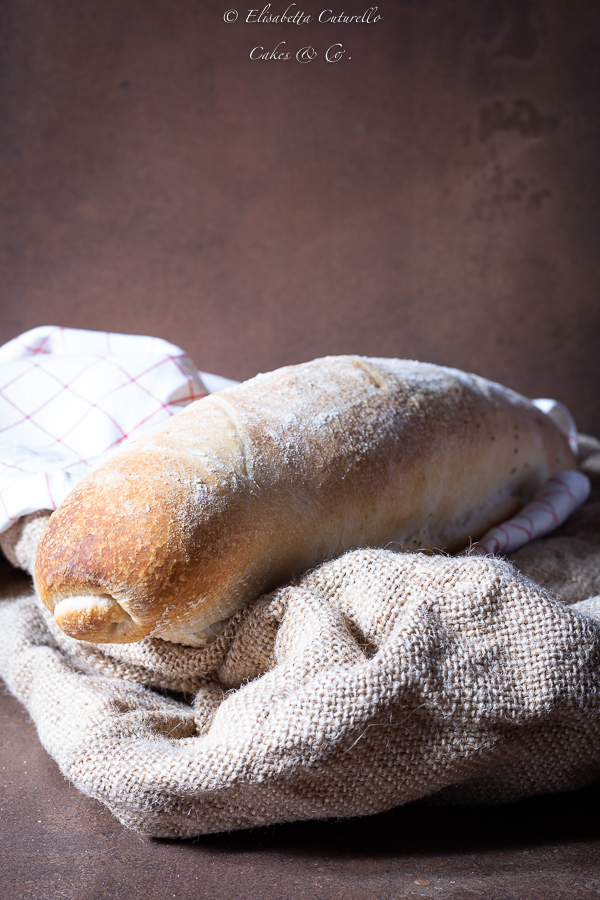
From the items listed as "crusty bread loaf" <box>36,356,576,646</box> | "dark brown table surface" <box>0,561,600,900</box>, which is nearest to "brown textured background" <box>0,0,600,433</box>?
"crusty bread loaf" <box>36,356,576,646</box>

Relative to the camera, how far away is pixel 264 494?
728 millimetres

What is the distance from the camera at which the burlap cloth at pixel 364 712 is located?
0.55 m

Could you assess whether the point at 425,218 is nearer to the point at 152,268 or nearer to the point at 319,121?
the point at 319,121

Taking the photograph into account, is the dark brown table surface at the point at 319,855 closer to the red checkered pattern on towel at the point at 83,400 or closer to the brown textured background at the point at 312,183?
the red checkered pattern on towel at the point at 83,400

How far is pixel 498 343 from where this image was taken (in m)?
2.71

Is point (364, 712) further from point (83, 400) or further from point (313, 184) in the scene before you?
point (313, 184)

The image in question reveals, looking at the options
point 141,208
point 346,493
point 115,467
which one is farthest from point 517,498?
point 141,208

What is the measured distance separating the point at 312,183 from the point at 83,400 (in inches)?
68.1
